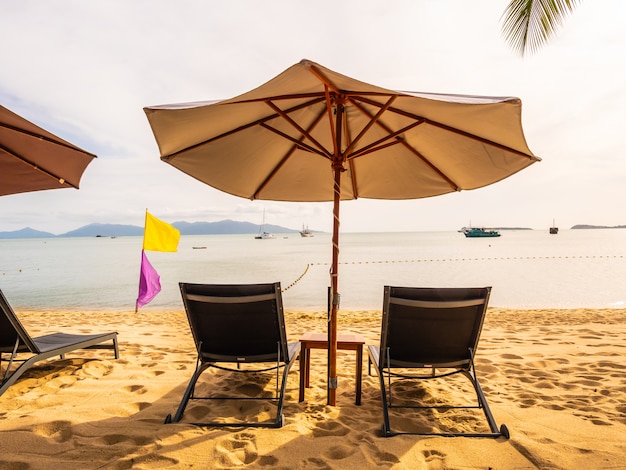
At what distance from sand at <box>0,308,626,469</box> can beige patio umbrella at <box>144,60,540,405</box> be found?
1.88 feet

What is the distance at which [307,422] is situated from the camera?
8.36 feet

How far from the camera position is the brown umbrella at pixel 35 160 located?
11.3 feet

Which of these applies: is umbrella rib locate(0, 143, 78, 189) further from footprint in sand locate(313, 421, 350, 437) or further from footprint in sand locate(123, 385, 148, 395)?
footprint in sand locate(313, 421, 350, 437)

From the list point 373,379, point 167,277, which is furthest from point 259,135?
point 167,277

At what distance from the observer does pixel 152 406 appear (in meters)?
2.79

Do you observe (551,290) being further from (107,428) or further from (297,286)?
(107,428)

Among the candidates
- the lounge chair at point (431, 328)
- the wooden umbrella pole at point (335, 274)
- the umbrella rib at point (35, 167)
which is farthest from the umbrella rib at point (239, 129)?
the umbrella rib at point (35, 167)

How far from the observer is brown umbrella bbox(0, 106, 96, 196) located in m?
3.45

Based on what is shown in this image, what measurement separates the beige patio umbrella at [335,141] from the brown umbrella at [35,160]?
3.96 feet

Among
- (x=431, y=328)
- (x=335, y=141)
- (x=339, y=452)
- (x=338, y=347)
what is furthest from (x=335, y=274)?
(x=339, y=452)

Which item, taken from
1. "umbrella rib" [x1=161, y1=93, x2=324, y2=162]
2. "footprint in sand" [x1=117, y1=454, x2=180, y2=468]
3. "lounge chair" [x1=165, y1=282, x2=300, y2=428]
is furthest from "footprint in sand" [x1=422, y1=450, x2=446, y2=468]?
"umbrella rib" [x1=161, y1=93, x2=324, y2=162]

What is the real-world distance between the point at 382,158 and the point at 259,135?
1.29 meters

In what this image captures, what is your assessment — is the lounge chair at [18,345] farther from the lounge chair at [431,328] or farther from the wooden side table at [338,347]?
the lounge chair at [431,328]

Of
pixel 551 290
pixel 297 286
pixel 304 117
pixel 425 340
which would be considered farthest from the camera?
pixel 297 286
